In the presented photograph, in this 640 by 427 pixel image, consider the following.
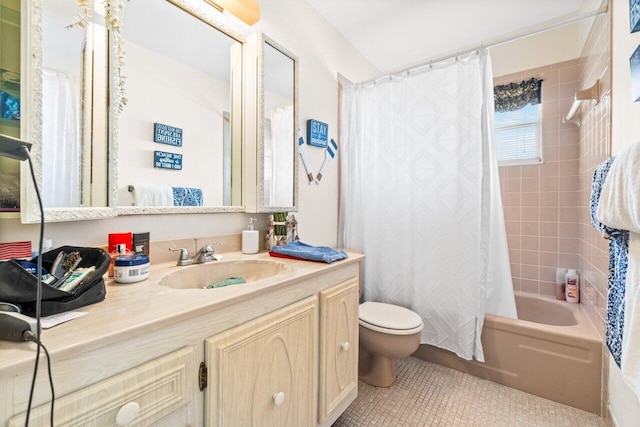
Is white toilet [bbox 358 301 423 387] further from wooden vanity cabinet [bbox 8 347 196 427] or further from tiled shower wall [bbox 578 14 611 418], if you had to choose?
wooden vanity cabinet [bbox 8 347 196 427]

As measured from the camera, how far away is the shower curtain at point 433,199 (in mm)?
1732

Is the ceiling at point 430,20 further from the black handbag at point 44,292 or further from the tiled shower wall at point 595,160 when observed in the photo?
the black handbag at point 44,292

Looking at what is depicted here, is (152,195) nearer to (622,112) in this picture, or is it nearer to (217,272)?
(217,272)

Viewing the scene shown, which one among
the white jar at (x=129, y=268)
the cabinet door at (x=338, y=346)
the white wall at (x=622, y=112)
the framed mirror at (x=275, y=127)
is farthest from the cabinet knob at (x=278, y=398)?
the white wall at (x=622, y=112)

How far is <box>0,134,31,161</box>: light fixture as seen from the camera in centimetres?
44

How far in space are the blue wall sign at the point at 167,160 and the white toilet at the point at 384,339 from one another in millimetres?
1332

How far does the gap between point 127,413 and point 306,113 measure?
5.74ft

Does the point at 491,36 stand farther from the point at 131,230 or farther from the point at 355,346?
the point at 131,230

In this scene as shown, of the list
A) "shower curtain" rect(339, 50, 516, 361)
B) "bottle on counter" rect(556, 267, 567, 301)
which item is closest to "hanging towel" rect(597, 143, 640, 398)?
"shower curtain" rect(339, 50, 516, 361)

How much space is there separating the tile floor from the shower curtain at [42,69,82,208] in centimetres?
157

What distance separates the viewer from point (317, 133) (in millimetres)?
1975

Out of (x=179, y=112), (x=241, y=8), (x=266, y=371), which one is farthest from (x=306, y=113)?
(x=266, y=371)

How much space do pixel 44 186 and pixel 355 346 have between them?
140cm

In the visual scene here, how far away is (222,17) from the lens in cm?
143
